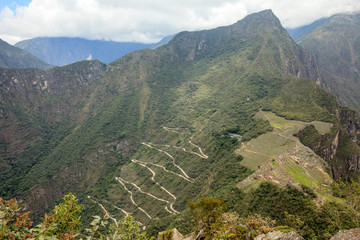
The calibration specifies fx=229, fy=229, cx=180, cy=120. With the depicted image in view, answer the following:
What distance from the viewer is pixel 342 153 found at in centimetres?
8494

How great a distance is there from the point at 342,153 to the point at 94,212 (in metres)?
110

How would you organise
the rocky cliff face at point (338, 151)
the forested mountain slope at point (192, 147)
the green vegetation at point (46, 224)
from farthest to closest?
1. the rocky cliff face at point (338, 151)
2. the forested mountain slope at point (192, 147)
3. the green vegetation at point (46, 224)

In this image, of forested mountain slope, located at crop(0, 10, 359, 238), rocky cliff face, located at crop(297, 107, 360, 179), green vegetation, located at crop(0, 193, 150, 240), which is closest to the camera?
green vegetation, located at crop(0, 193, 150, 240)

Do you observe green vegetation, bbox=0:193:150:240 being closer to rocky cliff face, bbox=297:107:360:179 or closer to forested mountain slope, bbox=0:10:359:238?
forested mountain slope, bbox=0:10:359:238

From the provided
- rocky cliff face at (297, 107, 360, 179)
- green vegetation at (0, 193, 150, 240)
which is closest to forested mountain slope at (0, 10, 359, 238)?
rocky cliff face at (297, 107, 360, 179)

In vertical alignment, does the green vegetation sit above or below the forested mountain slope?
above

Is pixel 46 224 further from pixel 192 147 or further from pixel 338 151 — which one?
pixel 192 147

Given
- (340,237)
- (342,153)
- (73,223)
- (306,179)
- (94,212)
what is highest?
(73,223)

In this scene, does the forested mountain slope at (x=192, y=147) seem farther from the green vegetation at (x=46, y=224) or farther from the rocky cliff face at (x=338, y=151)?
the green vegetation at (x=46, y=224)

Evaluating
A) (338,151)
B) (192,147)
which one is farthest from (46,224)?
(192,147)

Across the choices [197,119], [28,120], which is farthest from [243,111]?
[28,120]

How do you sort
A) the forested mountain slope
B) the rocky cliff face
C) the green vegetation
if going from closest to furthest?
the green vegetation, the forested mountain slope, the rocky cliff face

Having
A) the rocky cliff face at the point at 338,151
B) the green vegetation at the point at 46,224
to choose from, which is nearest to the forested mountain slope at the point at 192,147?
the rocky cliff face at the point at 338,151

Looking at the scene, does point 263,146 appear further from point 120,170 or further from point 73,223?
point 120,170
